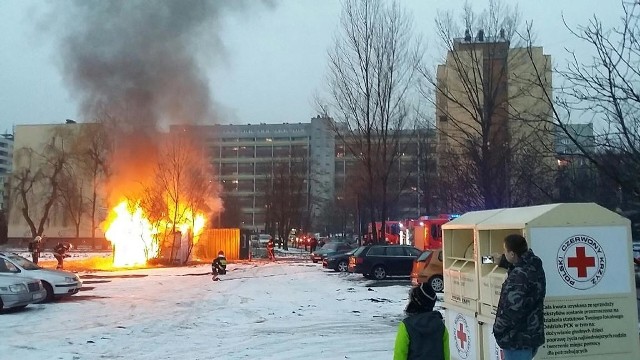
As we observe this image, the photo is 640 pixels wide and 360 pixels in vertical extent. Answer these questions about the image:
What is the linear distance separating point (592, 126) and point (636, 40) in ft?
4.99

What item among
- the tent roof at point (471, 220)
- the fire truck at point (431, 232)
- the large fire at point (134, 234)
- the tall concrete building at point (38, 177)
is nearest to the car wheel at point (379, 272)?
the fire truck at point (431, 232)

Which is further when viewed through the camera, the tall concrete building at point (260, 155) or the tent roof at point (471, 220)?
the tall concrete building at point (260, 155)

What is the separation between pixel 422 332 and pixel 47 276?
1483 centimetres

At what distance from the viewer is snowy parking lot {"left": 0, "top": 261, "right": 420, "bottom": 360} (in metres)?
9.60

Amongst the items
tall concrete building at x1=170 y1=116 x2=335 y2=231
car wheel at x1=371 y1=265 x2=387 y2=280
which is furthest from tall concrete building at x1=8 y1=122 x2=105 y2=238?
car wheel at x1=371 y1=265 x2=387 y2=280

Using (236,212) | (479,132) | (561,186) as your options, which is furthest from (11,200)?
(561,186)

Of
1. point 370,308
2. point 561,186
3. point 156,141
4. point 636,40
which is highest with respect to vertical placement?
point 156,141

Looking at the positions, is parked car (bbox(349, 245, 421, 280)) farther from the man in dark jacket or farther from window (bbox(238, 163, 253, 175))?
window (bbox(238, 163, 253, 175))

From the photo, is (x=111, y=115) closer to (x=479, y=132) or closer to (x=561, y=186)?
(x=479, y=132)

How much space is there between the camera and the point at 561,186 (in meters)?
13.5

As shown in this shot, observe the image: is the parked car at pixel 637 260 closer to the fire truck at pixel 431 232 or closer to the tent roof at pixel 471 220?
the fire truck at pixel 431 232

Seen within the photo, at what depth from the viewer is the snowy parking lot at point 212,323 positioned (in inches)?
378

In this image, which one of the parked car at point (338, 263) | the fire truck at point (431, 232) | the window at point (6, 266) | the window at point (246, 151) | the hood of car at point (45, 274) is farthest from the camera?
the window at point (246, 151)

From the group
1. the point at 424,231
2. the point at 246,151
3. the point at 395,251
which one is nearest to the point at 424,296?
the point at 395,251
